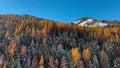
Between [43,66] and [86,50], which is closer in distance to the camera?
[43,66]

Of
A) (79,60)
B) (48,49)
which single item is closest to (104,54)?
(79,60)

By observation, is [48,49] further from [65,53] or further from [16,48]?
[16,48]

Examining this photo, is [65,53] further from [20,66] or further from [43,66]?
[20,66]

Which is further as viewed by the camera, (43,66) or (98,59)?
(98,59)

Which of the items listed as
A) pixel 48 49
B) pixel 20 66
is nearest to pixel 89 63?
pixel 48 49

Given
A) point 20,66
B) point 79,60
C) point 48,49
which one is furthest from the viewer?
point 48,49

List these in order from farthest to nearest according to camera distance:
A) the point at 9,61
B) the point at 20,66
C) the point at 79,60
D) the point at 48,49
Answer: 1. the point at 48,49
2. the point at 79,60
3. the point at 9,61
4. the point at 20,66

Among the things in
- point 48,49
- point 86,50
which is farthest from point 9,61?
point 86,50

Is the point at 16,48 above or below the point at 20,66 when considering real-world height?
above
